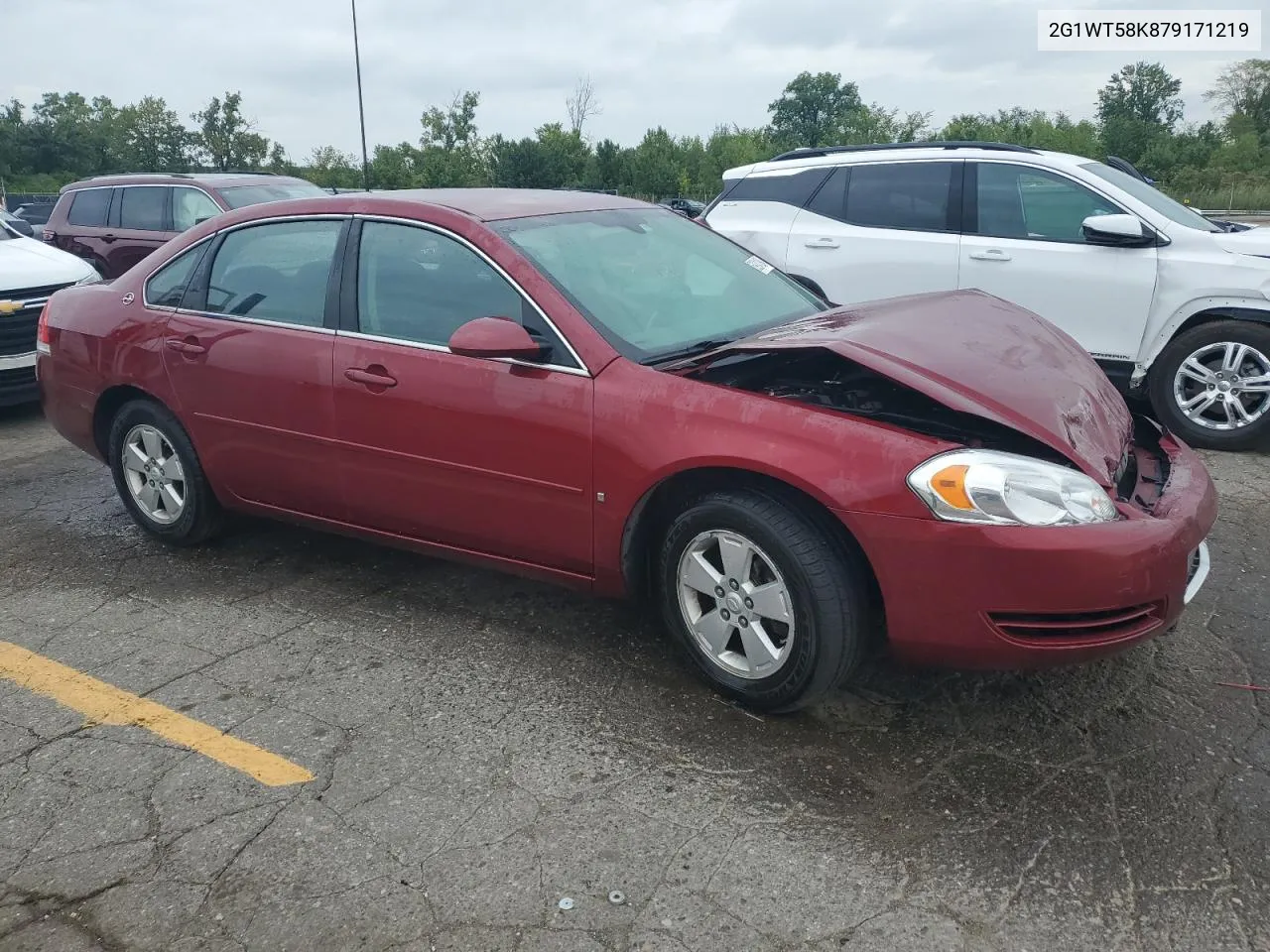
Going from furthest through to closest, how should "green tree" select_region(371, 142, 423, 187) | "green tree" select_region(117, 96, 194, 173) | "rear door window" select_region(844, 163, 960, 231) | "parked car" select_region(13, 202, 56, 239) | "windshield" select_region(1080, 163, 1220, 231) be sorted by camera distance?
1. "green tree" select_region(117, 96, 194, 173)
2. "green tree" select_region(371, 142, 423, 187)
3. "parked car" select_region(13, 202, 56, 239)
4. "rear door window" select_region(844, 163, 960, 231)
5. "windshield" select_region(1080, 163, 1220, 231)

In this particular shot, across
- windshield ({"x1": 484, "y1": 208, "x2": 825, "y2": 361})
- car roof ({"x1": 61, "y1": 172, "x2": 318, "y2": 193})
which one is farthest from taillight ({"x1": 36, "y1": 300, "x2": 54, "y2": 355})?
car roof ({"x1": 61, "y1": 172, "x2": 318, "y2": 193})

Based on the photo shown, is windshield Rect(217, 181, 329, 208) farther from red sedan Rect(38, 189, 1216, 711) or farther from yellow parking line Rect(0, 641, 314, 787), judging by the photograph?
yellow parking line Rect(0, 641, 314, 787)

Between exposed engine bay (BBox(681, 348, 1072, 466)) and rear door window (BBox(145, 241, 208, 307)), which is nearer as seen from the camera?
exposed engine bay (BBox(681, 348, 1072, 466))

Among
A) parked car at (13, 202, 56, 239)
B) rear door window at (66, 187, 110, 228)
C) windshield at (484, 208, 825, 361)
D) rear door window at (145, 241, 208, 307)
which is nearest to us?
windshield at (484, 208, 825, 361)

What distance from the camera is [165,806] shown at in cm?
273

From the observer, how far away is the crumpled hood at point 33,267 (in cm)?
718

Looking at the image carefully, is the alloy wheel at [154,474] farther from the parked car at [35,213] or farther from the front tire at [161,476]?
the parked car at [35,213]

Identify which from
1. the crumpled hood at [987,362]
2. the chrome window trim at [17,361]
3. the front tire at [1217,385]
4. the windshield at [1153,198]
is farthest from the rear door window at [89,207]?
the front tire at [1217,385]

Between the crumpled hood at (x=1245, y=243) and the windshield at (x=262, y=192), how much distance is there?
25.3 feet

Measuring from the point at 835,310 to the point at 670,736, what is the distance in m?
1.74

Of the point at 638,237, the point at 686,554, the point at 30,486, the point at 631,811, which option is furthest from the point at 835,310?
the point at 30,486

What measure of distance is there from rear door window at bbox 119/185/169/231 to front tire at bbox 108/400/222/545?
660 centimetres

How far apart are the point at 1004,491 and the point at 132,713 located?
8.88 ft

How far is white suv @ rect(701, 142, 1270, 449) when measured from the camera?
19.1 ft
